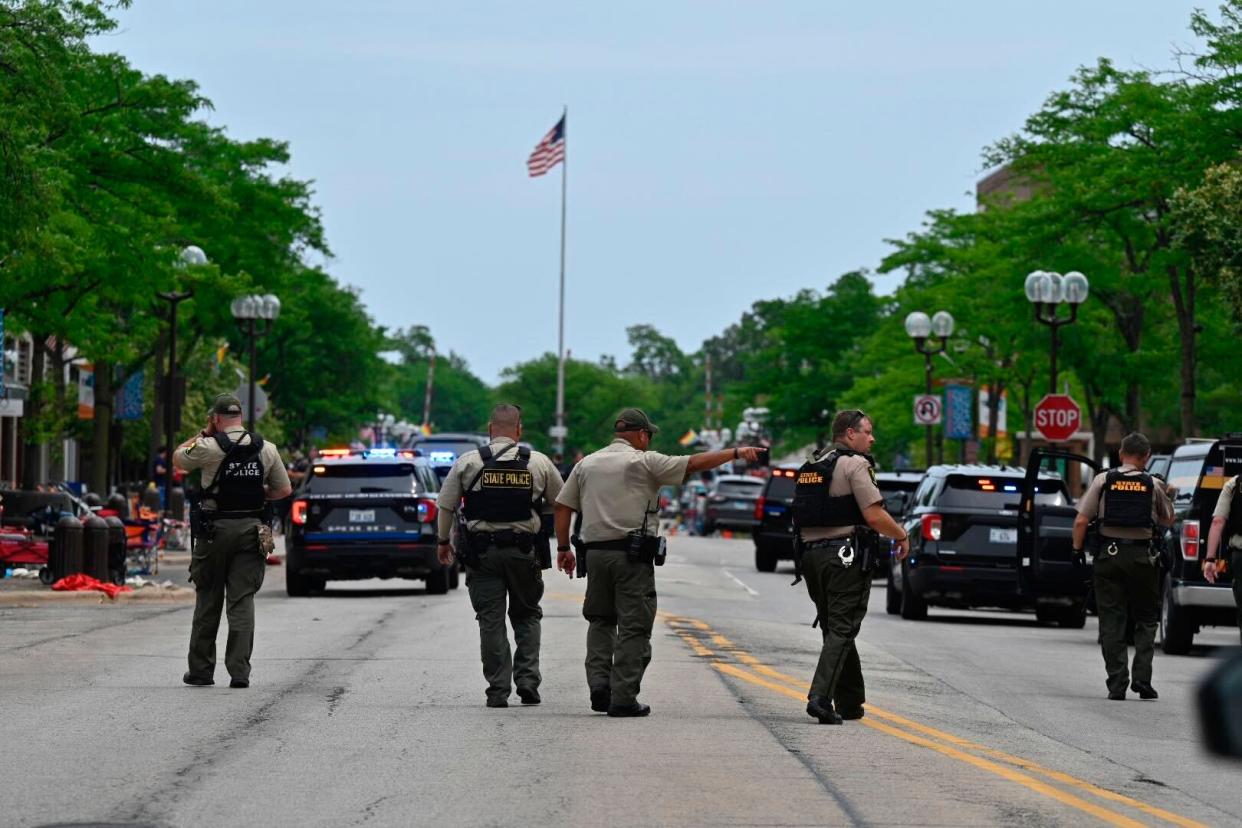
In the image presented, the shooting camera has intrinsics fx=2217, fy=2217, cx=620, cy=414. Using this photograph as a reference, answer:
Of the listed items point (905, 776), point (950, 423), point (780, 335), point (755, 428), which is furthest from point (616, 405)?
point (905, 776)

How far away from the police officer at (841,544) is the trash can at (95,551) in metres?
15.5

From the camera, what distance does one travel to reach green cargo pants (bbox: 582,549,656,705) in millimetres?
12922

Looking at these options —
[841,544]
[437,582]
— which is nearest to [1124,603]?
[841,544]

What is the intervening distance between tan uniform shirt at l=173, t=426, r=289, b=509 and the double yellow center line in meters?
3.61

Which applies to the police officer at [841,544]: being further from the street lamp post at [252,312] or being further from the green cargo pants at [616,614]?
the street lamp post at [252,312]

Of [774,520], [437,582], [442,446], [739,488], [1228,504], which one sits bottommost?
[437,582]

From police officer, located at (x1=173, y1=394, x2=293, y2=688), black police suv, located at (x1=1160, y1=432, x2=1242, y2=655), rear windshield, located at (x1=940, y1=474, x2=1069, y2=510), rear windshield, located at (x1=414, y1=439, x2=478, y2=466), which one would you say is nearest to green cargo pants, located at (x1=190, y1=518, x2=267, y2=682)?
police officer, located at (x1=173, y1=394, x2=293, y2=688)

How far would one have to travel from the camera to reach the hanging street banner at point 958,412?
5269 cm

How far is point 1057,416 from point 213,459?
2287 centimetres

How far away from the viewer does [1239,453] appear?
65.1 feet

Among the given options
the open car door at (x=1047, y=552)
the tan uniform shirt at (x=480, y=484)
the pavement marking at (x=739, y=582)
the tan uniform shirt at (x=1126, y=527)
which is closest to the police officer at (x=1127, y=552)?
the tan uniform shirt at (x=1126, y=527)

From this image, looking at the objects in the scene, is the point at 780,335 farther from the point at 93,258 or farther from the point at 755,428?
the point at 93,258

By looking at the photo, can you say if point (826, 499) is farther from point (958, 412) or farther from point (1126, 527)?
point (958, 412)

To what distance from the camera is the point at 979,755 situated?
11.5m
